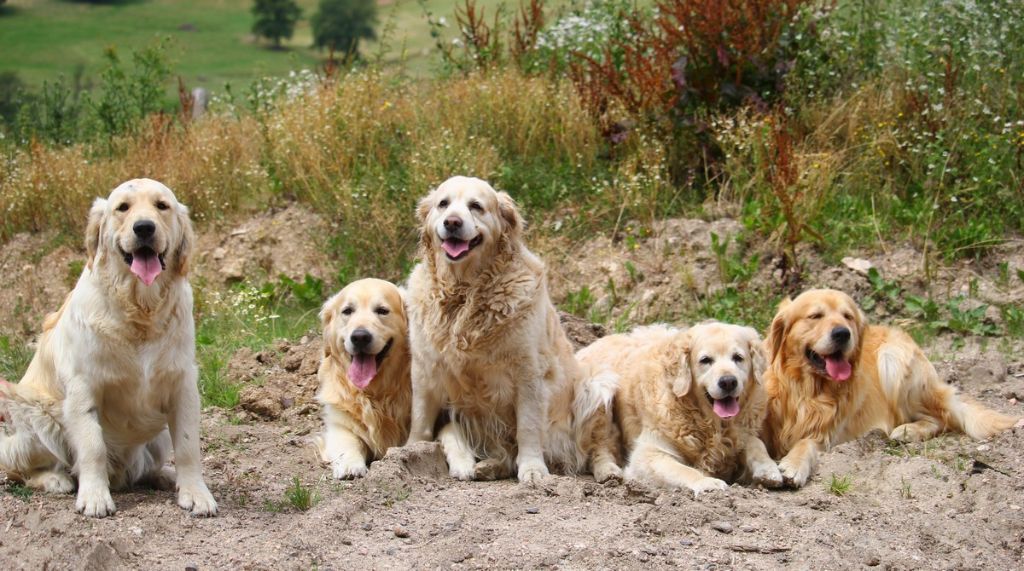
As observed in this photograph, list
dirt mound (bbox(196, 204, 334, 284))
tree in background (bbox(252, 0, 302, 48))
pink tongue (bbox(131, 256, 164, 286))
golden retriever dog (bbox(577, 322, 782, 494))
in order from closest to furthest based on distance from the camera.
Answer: pink tongue (bbox(131, 256, 164, 286)) < golden retriever dog (bbox(577, 322, 782, 494)) < dirt mound (bbox(196, 204, 334, 284)) < tree in background (bbox(252, 0, 302, 48))

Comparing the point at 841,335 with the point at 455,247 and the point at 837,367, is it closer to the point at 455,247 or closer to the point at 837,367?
the point at 837,367

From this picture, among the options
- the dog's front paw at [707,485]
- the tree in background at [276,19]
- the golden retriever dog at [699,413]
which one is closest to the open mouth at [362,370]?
the golden retriever dog at [699,413]

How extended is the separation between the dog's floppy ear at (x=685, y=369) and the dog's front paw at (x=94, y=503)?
2.92 m

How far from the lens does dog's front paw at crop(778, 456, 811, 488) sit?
562cm

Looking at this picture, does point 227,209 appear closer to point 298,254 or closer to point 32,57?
point 298,254

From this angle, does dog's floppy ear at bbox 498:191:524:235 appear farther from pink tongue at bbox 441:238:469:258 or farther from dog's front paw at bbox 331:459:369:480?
dog's front paw at bbox 331:459:369:480

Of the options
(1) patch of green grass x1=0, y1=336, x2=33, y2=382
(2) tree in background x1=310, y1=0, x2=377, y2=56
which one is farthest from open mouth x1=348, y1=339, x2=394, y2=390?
(2) tree in background x1=310, y1=0, x2=377, y2=56

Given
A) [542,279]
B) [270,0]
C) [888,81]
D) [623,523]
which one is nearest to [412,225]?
[542,279]

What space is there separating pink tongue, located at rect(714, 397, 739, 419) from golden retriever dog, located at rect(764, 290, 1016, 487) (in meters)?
0.43

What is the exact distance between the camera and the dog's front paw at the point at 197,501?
15.9 feet

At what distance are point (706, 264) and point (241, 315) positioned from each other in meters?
3.77

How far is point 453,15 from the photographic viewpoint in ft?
39.9

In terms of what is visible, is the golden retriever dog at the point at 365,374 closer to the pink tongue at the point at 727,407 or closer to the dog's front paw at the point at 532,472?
the dog's front paw at the point at 532,472

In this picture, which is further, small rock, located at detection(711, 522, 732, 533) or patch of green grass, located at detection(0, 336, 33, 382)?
patch of green grass, located at detection(0, 336, 33, 382)
